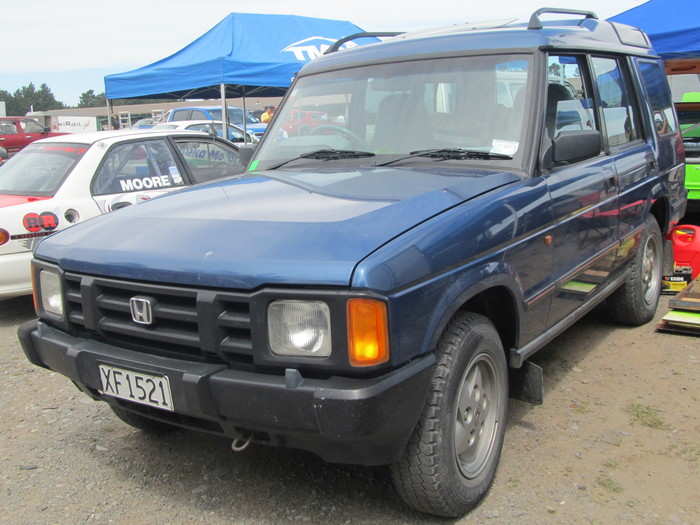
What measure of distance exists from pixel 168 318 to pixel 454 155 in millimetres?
1527

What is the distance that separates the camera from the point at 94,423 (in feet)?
12.3

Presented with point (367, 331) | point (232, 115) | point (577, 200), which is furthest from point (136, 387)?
point (232, 115)

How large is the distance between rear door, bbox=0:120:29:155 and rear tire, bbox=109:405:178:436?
71.5 feet

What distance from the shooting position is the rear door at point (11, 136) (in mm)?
22453

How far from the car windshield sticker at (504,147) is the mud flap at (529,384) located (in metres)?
0.97

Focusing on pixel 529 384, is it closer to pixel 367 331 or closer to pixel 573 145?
pixel 573 145

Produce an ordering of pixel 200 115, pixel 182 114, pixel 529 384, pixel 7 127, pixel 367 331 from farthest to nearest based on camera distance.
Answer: pixel 7 127 < pixel 182 114 < pixel 200 115 < pixel 529 384 < pixel 367 331

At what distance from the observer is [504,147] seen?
3.14 meters

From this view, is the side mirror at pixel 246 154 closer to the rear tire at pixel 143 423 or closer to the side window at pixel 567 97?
the rear tire at pixel 143 423

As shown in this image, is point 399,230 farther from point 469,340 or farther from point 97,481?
point 97,481

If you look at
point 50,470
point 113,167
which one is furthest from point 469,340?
point 113,167

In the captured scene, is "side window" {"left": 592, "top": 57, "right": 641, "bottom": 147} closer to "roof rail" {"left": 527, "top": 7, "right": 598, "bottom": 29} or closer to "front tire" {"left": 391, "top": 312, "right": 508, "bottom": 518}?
"roof rail" {"left": 527, "top": 7, "right": 598, "bottom": 29}

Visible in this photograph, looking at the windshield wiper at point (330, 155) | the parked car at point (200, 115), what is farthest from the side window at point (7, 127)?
the windshield wiper at point (330, 155)

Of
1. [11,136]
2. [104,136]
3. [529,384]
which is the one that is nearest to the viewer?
[529,384]
